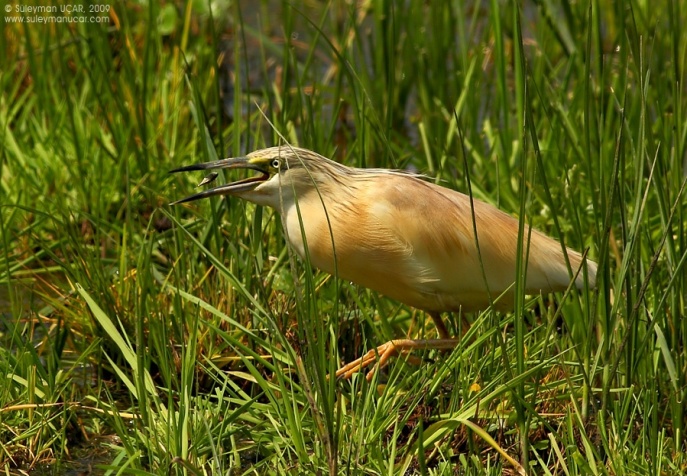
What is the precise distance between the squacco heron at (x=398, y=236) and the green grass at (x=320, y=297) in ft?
0.43

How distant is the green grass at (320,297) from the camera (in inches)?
106

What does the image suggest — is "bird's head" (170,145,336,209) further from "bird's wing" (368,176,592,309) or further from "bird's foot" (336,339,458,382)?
"bird's foot" (336,339,458,382)

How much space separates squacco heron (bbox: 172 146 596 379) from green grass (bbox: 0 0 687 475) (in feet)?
0.43

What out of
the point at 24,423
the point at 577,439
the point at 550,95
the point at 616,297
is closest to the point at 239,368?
the point at 24,423

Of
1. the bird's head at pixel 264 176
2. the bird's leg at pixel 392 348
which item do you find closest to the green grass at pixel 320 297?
the bird's leg at pixel 392 348

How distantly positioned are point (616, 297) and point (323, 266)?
3.02ft

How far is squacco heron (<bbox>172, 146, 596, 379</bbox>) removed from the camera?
10.6 ft

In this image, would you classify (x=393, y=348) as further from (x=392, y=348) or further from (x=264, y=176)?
(x=264, y=176)

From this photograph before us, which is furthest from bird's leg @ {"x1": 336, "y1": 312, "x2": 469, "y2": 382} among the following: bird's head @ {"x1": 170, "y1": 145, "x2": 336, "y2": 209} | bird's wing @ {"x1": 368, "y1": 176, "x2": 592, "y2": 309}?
bird's head @ {"x1": 170, "y1": 145, "x2": 336, "y2": 209}

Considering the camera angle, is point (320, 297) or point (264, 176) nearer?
point (264, 176)

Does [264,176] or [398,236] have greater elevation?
[264,176]

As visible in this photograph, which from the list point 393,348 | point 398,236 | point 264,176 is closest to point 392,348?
point 393,348

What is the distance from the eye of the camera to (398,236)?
3.31 meters

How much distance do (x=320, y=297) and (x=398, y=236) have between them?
15.5 inches
